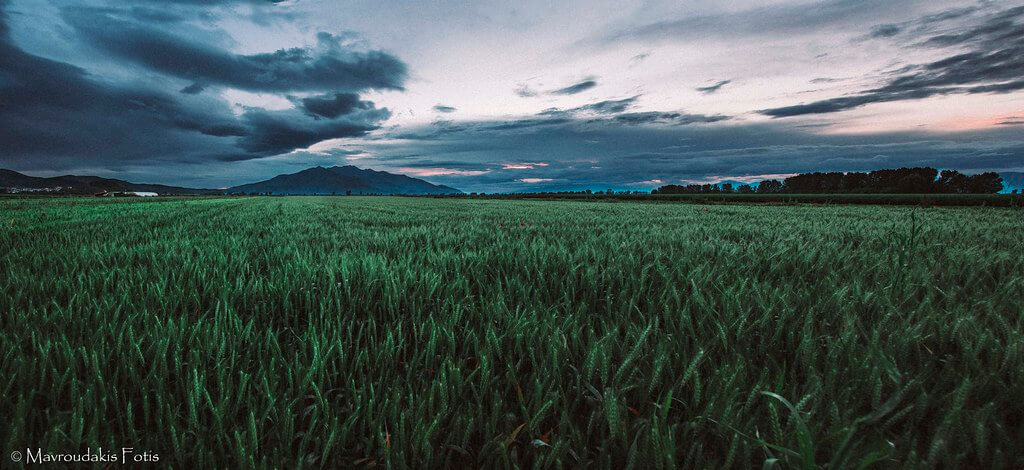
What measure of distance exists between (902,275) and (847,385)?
1.69m

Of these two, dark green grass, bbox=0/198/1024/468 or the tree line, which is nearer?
dark green grass, bbox=0/198/1024/468

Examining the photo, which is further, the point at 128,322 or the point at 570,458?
the point at 128,322

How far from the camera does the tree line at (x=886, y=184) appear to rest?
3014 inches

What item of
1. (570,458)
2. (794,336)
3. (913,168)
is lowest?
(570,458)

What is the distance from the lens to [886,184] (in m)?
86.9

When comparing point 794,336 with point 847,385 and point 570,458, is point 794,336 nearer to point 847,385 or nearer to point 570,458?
point 847,385

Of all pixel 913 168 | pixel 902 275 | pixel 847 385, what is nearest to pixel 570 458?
pixel 847 385

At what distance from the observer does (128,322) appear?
1344 mm

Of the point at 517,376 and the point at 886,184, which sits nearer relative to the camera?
the point at 517,376

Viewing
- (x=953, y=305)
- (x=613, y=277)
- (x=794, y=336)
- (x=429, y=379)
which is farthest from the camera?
(x=613, y=277)

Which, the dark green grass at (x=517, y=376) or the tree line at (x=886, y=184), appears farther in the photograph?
the tree line at (x=886, y=184)

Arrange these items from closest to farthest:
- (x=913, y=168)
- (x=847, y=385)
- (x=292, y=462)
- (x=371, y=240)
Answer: (x=292, y=462)
(x=847, y=385)
(x=371, y=240)
(x=913, y=168)

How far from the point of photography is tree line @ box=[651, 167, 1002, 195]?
76562 mm

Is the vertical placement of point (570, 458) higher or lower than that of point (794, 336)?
lower
